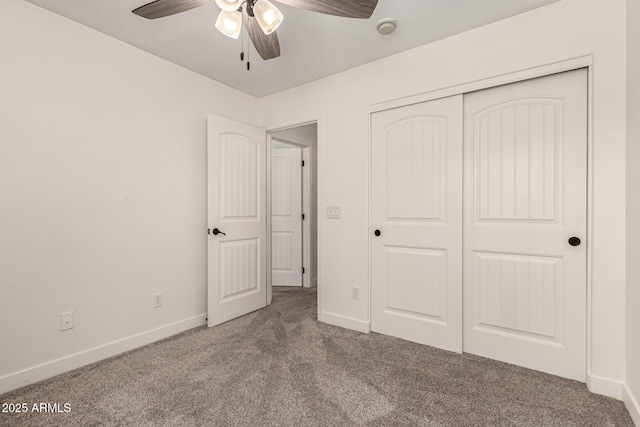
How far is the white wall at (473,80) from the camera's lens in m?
1.74

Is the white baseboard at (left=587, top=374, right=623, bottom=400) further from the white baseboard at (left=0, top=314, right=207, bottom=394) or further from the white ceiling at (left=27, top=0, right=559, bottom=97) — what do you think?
the white baseboard at (left=0, top=314, right=207, bottom=394)

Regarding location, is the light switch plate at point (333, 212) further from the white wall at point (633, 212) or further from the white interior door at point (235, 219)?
the white wall at point (633, 212)

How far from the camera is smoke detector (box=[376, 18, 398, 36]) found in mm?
2084

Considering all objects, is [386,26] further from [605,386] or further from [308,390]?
[605,386]

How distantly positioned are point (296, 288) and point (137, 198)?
2455 millimetres

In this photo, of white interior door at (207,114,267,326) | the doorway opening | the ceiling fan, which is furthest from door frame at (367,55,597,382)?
the doorway opening

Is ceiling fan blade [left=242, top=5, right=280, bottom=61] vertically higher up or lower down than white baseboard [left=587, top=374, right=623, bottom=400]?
higher up

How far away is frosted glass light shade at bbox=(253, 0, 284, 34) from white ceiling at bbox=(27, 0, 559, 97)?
60cm

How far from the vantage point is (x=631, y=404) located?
1584 millimetres

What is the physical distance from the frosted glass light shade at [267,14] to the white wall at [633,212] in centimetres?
188

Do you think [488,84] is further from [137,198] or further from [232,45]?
[137,198]

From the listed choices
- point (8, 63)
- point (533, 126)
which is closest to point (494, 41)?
point (533, 126)

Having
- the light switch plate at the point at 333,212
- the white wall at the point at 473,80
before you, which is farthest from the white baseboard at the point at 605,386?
the light switch plate at the point at 333,212

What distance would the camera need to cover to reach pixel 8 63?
184 cm
